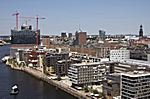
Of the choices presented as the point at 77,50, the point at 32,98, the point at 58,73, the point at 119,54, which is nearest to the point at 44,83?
the point at 58,73

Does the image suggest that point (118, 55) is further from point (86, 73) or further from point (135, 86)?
point (135, 86)

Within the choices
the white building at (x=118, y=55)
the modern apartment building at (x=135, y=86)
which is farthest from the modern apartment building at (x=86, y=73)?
the white building at (x=118, y=55)

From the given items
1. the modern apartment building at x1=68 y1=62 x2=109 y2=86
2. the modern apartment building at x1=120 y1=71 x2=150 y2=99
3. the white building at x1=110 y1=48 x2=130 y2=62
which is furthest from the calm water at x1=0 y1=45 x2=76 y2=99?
the white building at x1=110 y1=48 x2=130 y2=62

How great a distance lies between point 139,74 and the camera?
25.5 ft

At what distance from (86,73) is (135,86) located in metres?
3.27

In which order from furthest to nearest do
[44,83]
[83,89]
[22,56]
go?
[22,56] → [44,83] → [83,89]

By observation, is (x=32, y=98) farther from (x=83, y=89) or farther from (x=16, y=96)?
(x=83, y=89)

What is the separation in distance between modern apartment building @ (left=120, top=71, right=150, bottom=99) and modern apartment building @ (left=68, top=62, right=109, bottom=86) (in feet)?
8.77

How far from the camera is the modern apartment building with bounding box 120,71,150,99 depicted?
295 inches

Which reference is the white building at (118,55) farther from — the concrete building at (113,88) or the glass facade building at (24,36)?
the glass facade building at (24,36)

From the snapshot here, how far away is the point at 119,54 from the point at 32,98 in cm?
767

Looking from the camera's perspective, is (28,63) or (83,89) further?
(28,63)

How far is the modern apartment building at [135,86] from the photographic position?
7480 millimetres

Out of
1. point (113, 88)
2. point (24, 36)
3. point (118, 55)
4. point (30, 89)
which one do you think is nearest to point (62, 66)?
point (30, 89)
